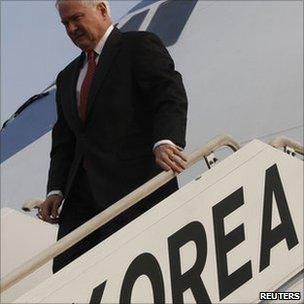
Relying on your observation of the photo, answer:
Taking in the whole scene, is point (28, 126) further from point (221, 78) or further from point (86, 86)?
point (86, 86)

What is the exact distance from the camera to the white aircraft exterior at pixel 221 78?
24.9 feet

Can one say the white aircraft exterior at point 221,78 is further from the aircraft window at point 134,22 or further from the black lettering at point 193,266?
the black lettering at point 193,266

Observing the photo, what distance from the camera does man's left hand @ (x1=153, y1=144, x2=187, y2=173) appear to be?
375cm

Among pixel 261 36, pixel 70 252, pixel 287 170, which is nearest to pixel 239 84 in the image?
Result: pixel 261 36

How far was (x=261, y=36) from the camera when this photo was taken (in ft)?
28.4

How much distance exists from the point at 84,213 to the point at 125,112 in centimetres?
53

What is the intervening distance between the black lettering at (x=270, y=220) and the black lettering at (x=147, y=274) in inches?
24.7

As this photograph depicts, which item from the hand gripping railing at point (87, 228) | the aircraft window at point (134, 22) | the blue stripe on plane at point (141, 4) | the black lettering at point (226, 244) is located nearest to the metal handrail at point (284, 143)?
the black lettering at point (226, 244)

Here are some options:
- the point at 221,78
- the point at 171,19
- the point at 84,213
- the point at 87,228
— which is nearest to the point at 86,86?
the point at 84,213

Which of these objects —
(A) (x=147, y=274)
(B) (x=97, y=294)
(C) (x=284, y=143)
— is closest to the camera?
(B) (x=97, y=294)

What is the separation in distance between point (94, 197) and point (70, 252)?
30cm

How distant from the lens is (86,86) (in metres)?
4.10

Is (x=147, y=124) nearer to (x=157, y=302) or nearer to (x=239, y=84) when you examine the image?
(x=157, y=302)

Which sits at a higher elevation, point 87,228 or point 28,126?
point 87,228
